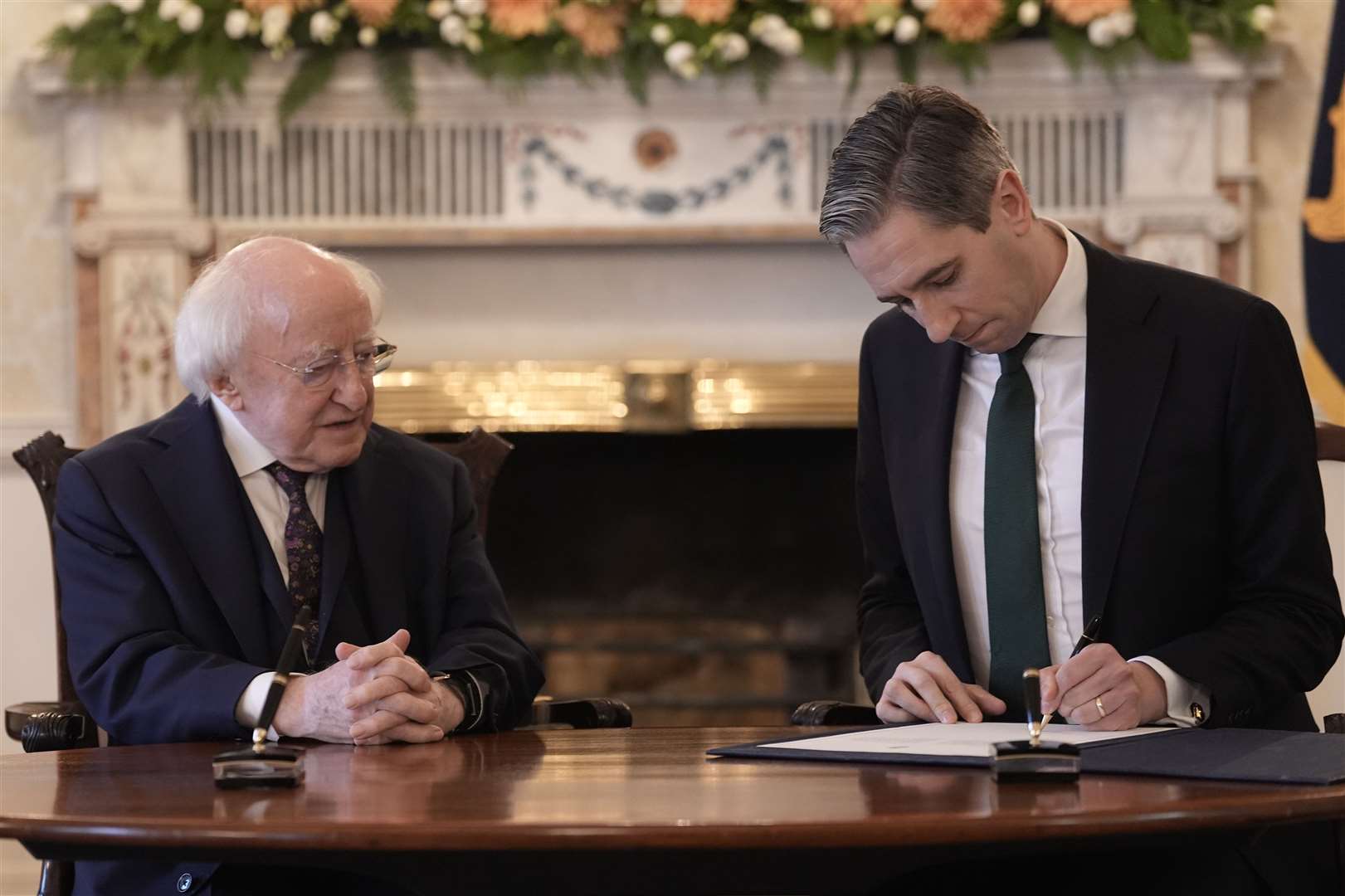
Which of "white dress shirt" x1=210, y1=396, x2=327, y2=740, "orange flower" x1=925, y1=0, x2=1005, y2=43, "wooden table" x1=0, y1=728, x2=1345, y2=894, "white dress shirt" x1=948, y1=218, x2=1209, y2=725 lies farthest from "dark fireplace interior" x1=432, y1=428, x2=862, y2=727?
"wooden table" x1=0, y1=728, x2=1345, y2=894

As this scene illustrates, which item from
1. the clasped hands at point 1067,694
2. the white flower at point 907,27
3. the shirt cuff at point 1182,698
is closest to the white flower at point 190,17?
the white flower at point 907,27

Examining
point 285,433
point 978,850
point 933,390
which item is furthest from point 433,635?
point 978,850

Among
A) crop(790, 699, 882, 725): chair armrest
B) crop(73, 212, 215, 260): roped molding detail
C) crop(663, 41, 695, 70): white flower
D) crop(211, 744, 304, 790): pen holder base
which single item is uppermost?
crop(663, 41, 695, 70): white flower

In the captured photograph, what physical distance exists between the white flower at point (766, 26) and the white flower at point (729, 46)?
39 mm

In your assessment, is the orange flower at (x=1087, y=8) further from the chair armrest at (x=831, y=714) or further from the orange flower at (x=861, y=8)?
the chair armrest at (x=831, y=714)

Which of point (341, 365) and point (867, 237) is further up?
point (867, 237)

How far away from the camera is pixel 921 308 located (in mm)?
1822

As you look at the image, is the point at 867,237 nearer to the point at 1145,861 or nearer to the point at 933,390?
the point at 933,390

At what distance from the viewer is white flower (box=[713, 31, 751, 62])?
377 cm

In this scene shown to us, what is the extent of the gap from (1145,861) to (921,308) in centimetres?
66

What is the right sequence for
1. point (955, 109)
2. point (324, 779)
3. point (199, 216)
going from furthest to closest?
point (199, 216), point (955, 109), point (324, 779)

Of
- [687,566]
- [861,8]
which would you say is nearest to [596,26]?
[861,8]

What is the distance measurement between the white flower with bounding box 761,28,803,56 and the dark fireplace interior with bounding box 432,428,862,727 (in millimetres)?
1078

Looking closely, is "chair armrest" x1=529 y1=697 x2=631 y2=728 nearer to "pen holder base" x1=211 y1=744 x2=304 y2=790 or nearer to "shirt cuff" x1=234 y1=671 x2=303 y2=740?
"shirt cuff" x1=234 y1=671 x2=303 y2=740
